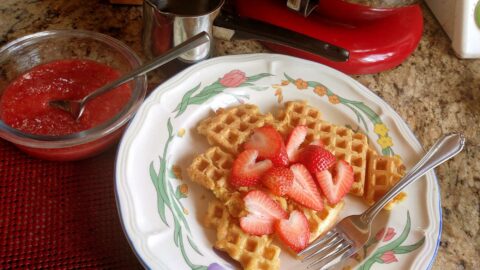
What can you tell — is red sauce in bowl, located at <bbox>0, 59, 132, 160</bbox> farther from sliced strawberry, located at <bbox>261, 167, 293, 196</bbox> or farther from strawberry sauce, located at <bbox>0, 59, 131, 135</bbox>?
sliced strawberry, located at <bbox>261, 167, 293, 196</bbox>

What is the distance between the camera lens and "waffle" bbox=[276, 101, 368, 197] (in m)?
0.96

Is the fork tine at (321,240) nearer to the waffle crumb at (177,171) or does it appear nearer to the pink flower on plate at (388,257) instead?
the pink flower on plate at (388,257)

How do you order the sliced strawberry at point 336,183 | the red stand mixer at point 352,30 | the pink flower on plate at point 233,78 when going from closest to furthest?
the sliced strawberry at point 336,183
the pink flower on plate at point 233,78
the red stand mixer at point 352,30

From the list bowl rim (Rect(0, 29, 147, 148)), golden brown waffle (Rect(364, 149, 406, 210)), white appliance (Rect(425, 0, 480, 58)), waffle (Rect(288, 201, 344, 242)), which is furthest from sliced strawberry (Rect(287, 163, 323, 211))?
white appliance (Rect(425, 0, 480, 58))

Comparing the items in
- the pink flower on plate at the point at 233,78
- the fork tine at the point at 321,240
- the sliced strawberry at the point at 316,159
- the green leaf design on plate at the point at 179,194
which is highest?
the pink flower on plate at the point at 233,78

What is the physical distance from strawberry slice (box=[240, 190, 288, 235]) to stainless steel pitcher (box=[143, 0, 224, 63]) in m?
0.37

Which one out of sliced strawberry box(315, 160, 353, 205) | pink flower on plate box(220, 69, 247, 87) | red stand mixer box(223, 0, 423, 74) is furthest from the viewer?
red stand mixer box(223, 0, 423, 74)

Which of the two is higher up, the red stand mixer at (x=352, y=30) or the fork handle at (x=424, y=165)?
the red stand mixer at (x=352, y=30)

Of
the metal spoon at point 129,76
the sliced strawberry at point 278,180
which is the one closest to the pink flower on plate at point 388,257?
the sliced strawberry at point 278,180

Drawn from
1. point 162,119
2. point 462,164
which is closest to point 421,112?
point 462,164

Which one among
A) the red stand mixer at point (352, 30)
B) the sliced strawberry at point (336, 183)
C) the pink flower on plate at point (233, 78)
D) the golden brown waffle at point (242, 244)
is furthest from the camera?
the red stand mixer at point (352, 30)

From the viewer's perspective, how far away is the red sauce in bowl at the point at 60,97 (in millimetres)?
898

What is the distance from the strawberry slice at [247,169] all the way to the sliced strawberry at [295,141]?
0.07 m

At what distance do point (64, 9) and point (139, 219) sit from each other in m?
0.68
